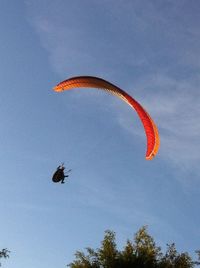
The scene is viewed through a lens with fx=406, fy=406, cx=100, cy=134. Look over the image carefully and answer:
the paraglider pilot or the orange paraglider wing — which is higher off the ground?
the orange paraglider wing

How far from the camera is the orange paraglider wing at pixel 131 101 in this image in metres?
22.2

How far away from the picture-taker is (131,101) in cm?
2258

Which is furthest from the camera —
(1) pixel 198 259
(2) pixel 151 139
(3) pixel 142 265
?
(1) pixel 198 259

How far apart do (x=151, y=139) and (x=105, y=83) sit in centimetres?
400

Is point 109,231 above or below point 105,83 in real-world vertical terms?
below

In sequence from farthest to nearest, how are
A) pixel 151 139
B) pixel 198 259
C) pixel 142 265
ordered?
pixel 198 259
pixel 142 265
pixel 151 139

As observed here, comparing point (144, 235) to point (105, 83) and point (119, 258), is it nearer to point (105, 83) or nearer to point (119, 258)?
point (119, 258)

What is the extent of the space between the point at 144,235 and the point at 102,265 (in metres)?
3.69

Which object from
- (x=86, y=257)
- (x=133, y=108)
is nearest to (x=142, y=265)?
(x=86, y=257)

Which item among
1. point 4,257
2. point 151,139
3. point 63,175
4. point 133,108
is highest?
point 133,108

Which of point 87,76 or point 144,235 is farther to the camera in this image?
point 144,235

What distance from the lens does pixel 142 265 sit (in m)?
28.3

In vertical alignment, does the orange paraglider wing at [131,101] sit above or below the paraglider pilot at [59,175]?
above

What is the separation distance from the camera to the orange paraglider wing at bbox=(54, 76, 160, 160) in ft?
73.0
